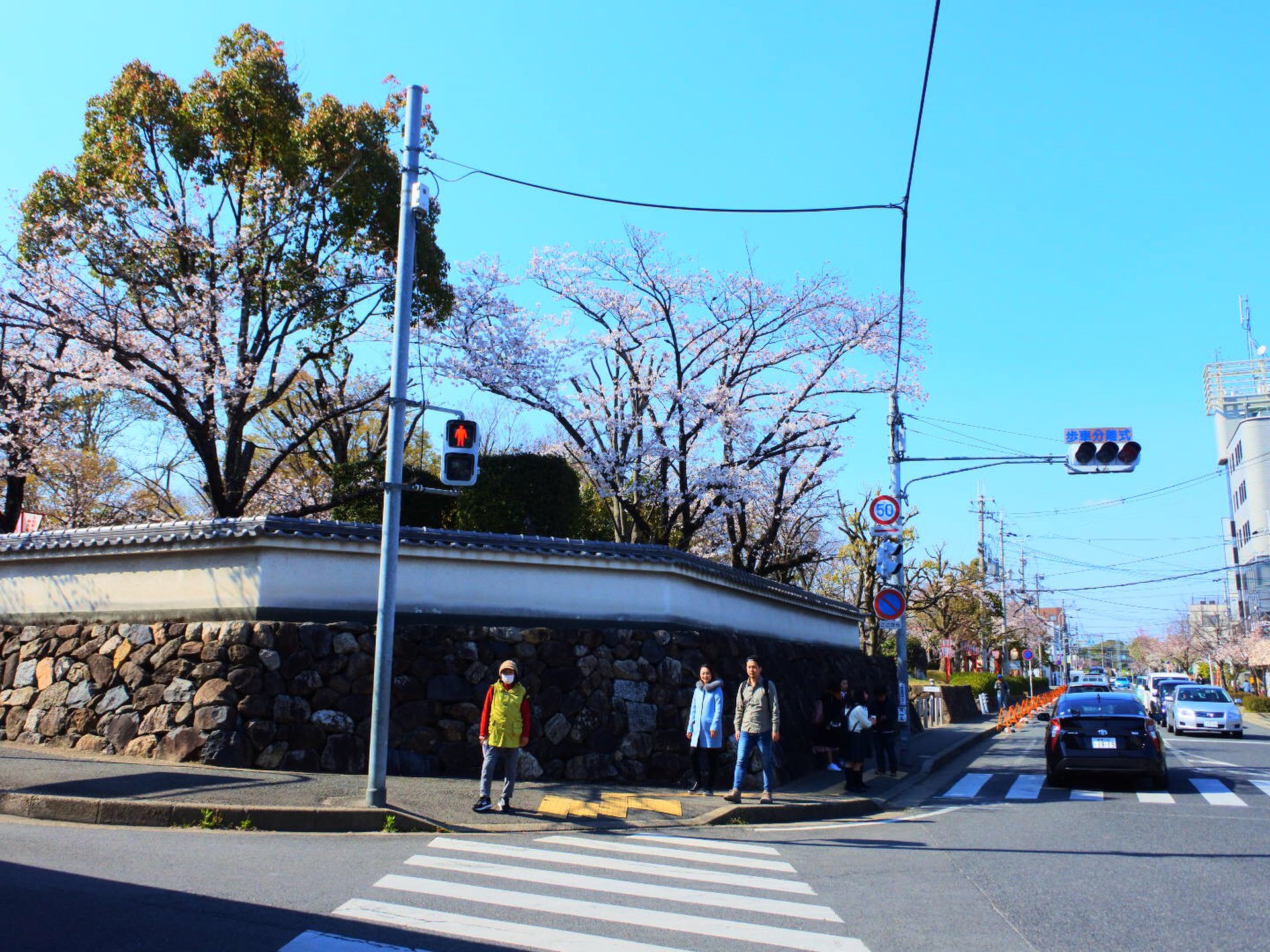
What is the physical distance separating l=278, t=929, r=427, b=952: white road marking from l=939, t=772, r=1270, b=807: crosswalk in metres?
10.9

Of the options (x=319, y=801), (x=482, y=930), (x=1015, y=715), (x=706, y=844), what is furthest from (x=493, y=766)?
(x=1015, y=715)

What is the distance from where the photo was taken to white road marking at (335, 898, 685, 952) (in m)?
5.67

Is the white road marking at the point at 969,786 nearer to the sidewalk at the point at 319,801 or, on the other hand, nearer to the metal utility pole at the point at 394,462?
the sidewalk at the point at 319,801

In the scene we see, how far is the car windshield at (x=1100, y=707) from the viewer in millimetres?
15008

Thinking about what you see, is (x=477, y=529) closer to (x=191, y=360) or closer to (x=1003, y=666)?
→ (x=191, y=360)

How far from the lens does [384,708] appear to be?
33.2ft

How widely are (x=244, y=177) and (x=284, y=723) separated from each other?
11.1 meters

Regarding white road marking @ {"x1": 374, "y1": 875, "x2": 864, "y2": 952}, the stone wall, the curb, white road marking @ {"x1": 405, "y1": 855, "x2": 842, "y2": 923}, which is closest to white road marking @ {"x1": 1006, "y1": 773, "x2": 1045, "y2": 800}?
the stone wall

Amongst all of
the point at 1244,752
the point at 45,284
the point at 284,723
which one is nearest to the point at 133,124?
the point at 45,284

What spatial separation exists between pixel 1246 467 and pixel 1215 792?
53984mm

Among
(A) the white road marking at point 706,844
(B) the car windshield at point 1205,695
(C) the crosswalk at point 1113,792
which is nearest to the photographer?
(A) the white road marking at point 706,844

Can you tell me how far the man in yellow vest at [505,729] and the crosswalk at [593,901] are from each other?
113cm

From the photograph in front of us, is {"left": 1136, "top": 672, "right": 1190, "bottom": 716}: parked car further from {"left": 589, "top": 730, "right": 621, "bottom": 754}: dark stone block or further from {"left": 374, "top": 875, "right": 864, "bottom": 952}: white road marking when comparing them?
{"left": 374, "top": 875, "right": 864, "bottom": 952}: white road marking

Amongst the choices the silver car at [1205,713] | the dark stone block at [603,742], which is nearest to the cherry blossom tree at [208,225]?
the dark stone block at [603,742]
